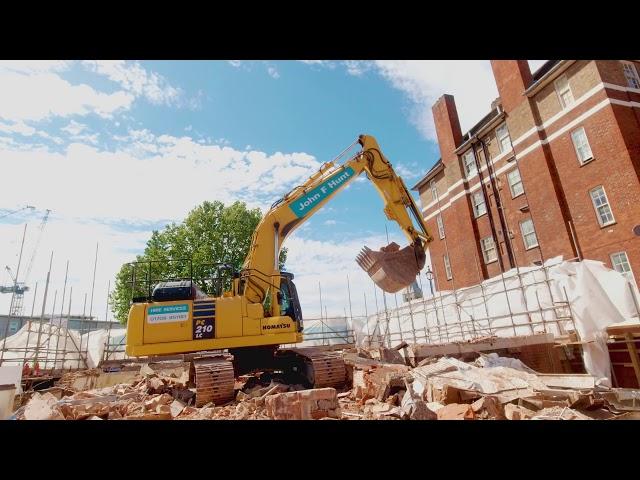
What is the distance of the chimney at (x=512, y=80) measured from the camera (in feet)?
75.2

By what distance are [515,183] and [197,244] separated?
23456 millimetres

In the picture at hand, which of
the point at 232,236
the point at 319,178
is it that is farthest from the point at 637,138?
the point at 232,236

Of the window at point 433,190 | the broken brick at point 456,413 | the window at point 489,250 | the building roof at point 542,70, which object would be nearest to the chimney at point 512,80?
the building roof at point 542,70

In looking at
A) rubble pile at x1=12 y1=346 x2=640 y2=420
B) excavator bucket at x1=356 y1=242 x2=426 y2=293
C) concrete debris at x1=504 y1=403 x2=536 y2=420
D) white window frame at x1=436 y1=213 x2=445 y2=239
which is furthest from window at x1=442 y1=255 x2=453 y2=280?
concrete debris at x1=504 y1=403 x2=536 y2=420

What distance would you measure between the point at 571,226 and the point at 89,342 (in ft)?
110

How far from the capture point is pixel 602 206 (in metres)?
18.3

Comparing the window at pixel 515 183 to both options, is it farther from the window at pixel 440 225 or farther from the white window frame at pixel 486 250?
the window at pixel 440 225

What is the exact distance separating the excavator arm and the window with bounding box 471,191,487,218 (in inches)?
636

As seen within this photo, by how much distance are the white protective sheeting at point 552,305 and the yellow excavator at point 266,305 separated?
695cm

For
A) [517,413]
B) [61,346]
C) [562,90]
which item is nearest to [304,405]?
[517,413]

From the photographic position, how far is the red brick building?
698 inches
